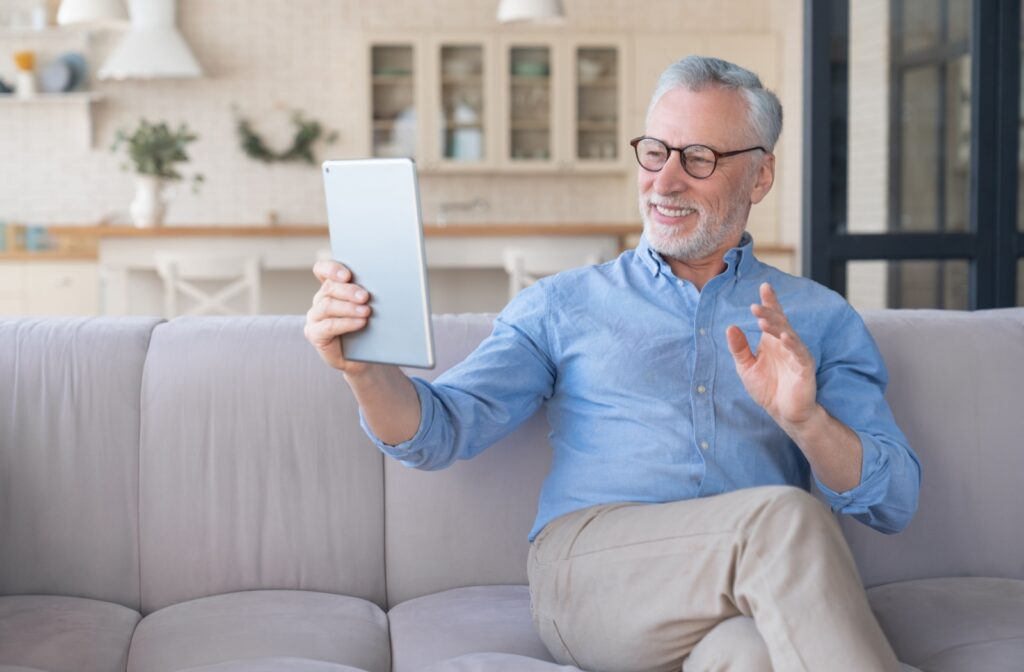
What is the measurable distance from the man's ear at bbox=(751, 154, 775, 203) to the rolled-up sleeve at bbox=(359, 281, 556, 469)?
0.39 meters

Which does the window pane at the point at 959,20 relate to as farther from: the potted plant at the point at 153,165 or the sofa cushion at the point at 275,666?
the potted plant at the point at 153,165

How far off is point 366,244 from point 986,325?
51.5 inches

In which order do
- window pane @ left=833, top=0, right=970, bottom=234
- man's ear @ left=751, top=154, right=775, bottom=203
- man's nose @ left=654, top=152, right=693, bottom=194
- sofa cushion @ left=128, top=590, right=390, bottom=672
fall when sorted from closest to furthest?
sofa cushion @ left=128, top=590, right=390, bottom=672, man's nose @ left=654, top=152, right=693, bottom=194, man's ear @ left=751, top=154, right=775, bottom=203, window pane @ left=833, top=0, right=970, bottom=234

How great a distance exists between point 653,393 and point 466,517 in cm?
42

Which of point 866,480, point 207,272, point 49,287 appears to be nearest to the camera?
point 866,480

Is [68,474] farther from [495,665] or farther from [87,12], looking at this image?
[87,12]

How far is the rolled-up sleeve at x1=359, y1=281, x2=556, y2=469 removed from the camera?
1685 mm

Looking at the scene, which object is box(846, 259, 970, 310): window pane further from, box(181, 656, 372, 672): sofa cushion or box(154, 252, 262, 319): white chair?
box(154, 252, 262, 319): white chair

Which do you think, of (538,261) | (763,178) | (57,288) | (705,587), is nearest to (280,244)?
(538,261)

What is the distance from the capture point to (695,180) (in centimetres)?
186

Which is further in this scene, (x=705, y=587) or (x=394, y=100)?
(x=394, y=100)

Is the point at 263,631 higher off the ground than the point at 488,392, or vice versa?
the point at 488,392

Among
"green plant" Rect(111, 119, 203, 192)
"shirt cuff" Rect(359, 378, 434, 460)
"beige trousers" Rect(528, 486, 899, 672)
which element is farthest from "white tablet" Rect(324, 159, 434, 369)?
"green plant" Rect(111, 119, 203, 192)

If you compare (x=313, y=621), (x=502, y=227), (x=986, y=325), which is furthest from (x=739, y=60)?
(x=313, y=621)
